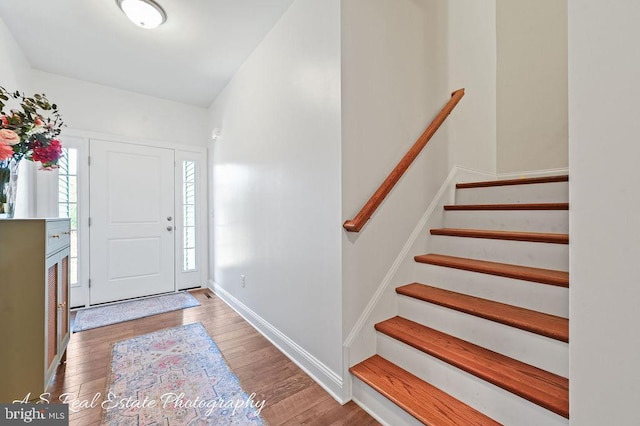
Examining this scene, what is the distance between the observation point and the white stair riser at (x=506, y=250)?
56.5 inches

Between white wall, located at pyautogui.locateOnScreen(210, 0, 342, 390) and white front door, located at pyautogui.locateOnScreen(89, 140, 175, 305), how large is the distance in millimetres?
1233

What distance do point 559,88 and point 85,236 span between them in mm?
5264

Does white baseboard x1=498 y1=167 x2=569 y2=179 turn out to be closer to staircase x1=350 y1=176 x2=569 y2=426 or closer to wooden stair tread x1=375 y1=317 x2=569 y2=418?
staircase x1=350 y1=176 x2=569 y2=426

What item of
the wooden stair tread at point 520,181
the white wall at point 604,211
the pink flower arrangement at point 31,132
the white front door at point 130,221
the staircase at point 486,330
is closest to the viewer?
the white wall at point 604,211

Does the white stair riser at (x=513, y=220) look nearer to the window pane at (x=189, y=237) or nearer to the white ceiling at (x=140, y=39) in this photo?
the white ceiling at (x=140, y=39)

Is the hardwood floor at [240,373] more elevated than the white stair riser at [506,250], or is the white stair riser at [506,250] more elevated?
the white stair riser at [506,250]

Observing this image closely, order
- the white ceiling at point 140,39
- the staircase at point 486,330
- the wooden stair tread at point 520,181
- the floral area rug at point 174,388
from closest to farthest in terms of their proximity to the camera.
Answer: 1. the staircase at point 486,330
2. the floral area rug at point 174,388
3. the wooden stair tread at point 520,181
4. the white ceiling at point 140,39

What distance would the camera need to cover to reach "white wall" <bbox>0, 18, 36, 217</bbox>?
6.99 ft

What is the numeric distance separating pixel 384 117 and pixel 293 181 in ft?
2.53

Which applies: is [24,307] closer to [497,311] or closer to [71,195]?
[71,195]

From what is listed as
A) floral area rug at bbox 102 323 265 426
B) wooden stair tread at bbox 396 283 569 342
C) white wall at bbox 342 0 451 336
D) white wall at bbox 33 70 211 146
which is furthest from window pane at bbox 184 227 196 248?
wooden stair tread at bbox 396 283 569 342

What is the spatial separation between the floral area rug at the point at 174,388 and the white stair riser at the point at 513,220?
6.27 ft

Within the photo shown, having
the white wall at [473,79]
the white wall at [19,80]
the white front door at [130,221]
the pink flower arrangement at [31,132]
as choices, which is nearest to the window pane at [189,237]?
the white front door at [130,221]

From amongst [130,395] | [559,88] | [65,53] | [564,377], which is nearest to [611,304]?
[564,377]
